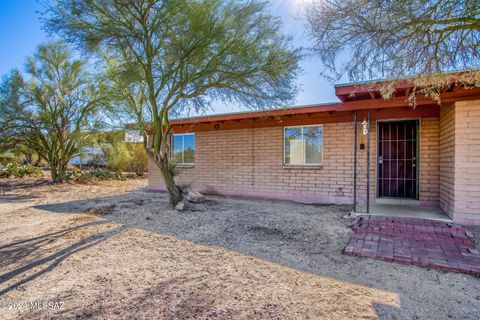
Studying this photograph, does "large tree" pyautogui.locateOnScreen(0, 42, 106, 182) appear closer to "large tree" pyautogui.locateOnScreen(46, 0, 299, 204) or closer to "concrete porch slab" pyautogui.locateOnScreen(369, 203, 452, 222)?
"large tree" pyautogui.locateOnScreen(46, 0, 299, 204)

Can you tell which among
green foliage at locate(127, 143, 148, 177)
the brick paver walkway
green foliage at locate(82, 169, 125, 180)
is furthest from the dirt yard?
green foliage at locate(127, 143, 148, 177)

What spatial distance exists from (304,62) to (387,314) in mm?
5472

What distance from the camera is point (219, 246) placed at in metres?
4.50

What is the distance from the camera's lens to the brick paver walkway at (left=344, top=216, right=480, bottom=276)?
374 centimetres

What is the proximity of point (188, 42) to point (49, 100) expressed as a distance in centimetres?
1050

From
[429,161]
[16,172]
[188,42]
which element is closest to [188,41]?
[188,42]

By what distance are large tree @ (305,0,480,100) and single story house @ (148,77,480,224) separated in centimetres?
91

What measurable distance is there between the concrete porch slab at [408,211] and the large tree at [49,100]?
11.5 meters

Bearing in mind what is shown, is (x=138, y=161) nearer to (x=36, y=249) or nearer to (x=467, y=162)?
(x=36, y=249)

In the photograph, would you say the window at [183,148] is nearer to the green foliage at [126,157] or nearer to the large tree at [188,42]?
the large tree at [188,42]

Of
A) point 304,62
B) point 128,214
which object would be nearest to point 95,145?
point 128,214

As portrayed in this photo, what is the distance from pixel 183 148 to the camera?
1127cm

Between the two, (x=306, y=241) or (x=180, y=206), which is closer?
(x=306, y=241)

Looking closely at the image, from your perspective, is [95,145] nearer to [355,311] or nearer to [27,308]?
[27,308]
